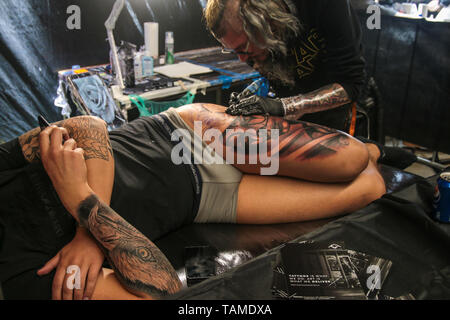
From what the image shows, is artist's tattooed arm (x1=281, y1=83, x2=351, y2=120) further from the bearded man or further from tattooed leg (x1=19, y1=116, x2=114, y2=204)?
tattooed leg (x1=19, y1=116, x2=114, y2=204)

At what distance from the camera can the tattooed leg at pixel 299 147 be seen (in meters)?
1.28

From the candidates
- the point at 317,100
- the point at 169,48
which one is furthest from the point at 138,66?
the point at 317,100

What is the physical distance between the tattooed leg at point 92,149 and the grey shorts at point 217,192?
0.29 metres

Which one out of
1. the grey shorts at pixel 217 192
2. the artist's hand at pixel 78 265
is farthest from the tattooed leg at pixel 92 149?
the grey shorts at pixel 217 192

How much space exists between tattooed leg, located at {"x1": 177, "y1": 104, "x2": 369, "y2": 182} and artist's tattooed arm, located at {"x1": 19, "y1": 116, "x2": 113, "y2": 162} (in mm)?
310

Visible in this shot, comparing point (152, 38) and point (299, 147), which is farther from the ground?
point (152, 38)

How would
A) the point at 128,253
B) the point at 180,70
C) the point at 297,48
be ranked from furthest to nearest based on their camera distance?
the point at 180,70
the point at 297,48
the point at 128,253

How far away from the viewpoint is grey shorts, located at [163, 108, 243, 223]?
130 centimetres

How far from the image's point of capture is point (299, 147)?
1286 mm

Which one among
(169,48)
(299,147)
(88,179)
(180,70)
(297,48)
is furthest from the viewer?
(169,48)

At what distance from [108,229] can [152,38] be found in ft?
5.99

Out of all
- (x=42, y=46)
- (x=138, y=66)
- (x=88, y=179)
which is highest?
(x=42, y=46)

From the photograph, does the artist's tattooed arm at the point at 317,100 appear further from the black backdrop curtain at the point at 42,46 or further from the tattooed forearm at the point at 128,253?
the black backdrop curtain at the point at 42,46

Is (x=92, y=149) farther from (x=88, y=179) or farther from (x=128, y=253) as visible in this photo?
(x=128, y=253)
